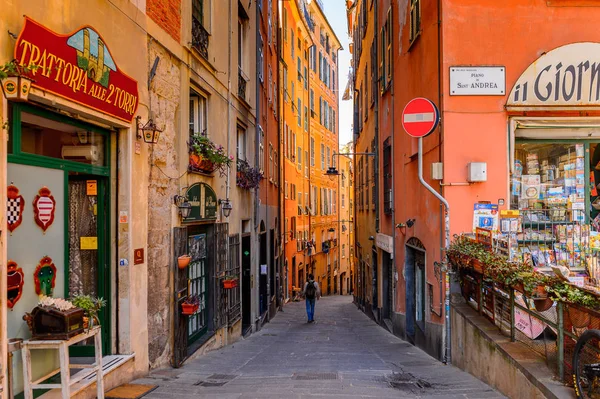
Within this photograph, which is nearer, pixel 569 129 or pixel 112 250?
pixel 112 250

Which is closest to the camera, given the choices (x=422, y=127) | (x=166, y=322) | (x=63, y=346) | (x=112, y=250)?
(x=63, y=346)

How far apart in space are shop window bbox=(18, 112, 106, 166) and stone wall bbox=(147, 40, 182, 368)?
101 cm

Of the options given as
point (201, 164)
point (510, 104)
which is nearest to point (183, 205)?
point (201, 164)

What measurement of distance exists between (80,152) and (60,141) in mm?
466

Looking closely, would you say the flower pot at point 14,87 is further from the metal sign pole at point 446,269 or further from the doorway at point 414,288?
the doorway at point 414,288

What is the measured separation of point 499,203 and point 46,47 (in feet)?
23.1

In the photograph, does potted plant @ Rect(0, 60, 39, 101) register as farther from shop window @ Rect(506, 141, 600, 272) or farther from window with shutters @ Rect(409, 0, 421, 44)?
window with shutters @ Rect(409, 0, 421, 44)

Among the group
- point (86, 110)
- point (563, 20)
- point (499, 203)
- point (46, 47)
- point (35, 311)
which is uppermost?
point (563, 20)

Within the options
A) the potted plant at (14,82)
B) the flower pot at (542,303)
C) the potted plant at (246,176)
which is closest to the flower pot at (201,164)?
the potted plant at (246,176)

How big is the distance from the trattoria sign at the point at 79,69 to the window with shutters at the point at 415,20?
19.1 ft

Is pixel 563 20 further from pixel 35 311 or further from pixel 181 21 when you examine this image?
pixel 35 311

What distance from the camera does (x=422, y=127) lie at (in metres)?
8.74

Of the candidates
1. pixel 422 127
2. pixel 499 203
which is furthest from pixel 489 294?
pixel 422 127

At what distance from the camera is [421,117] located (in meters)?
8.78
